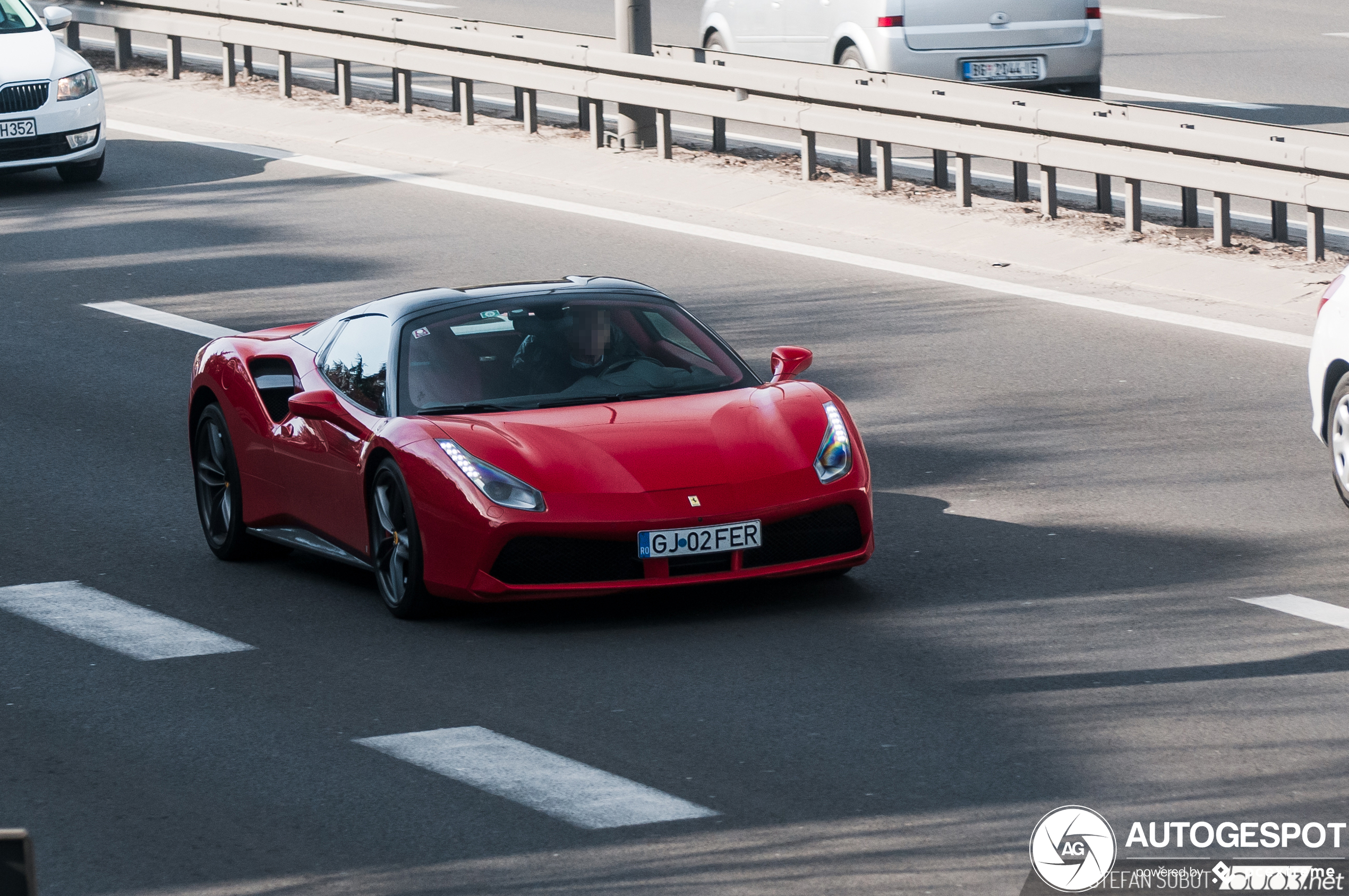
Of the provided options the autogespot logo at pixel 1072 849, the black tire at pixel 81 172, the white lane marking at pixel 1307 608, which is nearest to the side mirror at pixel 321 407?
the white lane marking at pixel 1307 608

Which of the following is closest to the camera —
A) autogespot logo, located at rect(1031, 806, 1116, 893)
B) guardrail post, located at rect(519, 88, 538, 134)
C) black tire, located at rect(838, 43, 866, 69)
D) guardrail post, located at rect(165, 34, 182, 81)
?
autogespot logo, located at rect(1031, 806, 1116, 893)

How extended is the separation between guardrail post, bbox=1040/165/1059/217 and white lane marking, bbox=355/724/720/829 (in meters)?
10.3

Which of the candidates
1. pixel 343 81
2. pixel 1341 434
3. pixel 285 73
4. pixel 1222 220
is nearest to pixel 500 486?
pixel 1341 434

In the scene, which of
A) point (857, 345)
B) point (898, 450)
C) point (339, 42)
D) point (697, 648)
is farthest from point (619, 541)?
point (339, 42)

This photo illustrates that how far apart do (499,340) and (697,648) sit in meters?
1.75

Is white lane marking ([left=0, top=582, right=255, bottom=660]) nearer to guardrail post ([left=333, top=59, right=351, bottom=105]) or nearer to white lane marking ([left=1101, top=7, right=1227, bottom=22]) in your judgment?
guardrail post ([left=333, top=59, right=351, bottom=105])

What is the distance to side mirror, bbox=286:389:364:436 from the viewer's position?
9.15 m

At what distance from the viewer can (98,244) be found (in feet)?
58.2

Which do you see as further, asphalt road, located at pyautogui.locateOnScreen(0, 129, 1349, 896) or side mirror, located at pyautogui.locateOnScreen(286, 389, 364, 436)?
side mirror, located at pyautogui.locateOnScreen(286, 389, 364, 436)

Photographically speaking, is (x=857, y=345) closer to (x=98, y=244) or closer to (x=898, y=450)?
(x=898, y=450)

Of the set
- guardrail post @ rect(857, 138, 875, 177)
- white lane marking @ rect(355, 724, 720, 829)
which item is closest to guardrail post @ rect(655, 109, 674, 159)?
guardrail post @ rect(857, 138, 875, 177)

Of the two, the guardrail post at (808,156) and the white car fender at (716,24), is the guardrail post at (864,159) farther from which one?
the white car fender at (716,24)

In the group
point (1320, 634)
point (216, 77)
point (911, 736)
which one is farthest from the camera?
point (216, 77)

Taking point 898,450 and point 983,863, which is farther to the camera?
point 898,450
